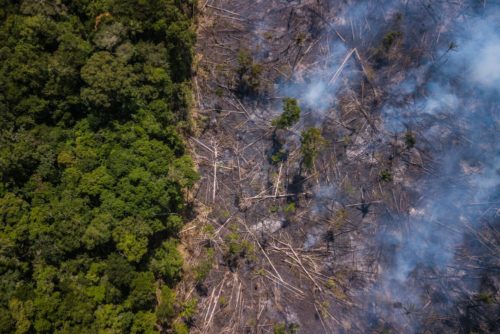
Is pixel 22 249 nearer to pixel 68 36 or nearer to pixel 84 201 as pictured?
pixel 84 201

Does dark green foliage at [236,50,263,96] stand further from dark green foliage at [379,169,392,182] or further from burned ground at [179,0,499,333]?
dark green foliage at [379,169,392,182]

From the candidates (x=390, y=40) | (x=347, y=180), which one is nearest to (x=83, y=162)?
(x=347, y=180)

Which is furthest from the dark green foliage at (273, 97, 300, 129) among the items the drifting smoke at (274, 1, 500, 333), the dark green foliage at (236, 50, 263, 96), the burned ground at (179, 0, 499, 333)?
the dark green foliage at (236, 50, 263, 96)

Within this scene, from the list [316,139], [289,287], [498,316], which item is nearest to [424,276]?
[498,316]

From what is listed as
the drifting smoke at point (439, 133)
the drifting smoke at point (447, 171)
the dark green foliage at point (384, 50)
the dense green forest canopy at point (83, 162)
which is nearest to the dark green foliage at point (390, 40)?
the dark green foliage at point (384, 50)

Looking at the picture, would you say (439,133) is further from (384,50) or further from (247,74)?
(247,74)

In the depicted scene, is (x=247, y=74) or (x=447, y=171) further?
(x=247, y=74)
